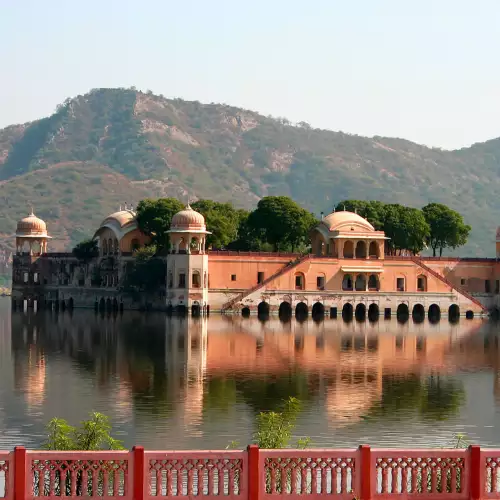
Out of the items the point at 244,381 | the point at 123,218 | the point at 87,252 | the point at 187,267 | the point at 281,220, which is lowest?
the point at 244,381

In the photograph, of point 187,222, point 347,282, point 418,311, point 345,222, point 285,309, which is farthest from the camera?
point 347,282

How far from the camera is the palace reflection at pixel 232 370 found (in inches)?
1109

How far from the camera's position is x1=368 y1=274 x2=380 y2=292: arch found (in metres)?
71.1

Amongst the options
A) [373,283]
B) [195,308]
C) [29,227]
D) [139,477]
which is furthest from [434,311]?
[139,477]

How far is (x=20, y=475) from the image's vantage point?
15.0 meters

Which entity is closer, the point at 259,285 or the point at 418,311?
the point at 259,285

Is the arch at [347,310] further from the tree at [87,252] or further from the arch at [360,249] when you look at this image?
the tree at [87,252]

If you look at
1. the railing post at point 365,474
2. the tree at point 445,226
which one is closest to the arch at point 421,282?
the tree at point 445,226

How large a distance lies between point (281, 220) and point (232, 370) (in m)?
36.9

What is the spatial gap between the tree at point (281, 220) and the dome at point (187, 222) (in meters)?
6.81

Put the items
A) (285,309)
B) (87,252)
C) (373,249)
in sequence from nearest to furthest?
1. (285,309)
2. (373,249)
3. (87,252)

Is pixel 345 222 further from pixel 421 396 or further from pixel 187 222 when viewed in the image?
pixel 421 396

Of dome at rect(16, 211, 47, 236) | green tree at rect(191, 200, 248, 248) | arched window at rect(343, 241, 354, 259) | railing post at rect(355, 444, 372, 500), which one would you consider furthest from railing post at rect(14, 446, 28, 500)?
dome at rect(16, 211, 47, 236)

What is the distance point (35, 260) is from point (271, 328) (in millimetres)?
26521
